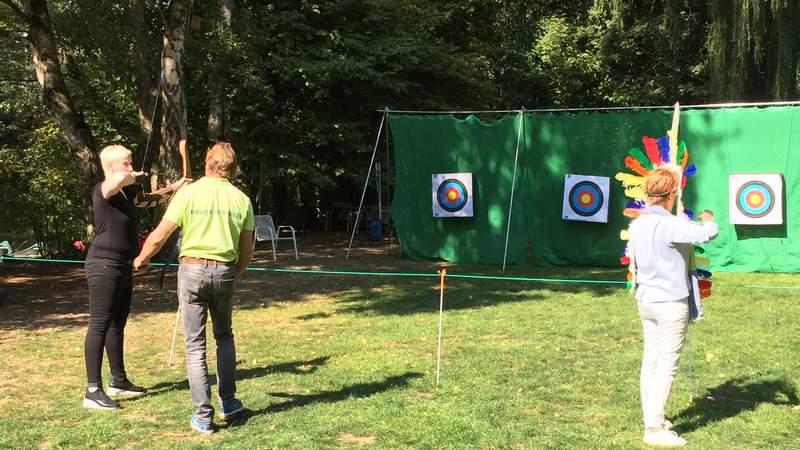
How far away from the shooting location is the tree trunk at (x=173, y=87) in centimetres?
945

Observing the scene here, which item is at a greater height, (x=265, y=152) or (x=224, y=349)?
(x=265, y=152)

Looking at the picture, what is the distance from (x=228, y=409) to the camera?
12.8ft

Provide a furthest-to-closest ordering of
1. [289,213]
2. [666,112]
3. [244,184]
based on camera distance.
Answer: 1. [289,213]
2. [244,184]
3. [666,112]

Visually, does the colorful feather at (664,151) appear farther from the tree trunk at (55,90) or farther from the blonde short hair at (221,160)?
the tree trunk at (55,90)

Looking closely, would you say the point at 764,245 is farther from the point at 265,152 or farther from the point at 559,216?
the point at 265,152

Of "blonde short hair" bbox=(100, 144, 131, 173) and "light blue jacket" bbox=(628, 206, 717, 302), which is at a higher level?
"blonde short hair" bbox=(100, 144, 131, 173)

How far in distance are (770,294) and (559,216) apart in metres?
3.52

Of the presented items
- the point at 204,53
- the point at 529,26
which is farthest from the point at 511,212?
the point at 529,26

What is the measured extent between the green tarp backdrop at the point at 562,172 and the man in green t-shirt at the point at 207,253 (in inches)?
306

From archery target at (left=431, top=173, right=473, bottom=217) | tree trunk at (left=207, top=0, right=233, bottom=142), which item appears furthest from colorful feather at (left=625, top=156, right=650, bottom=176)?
tree trunk at (left=207, top=0, right=233, bottom=142)

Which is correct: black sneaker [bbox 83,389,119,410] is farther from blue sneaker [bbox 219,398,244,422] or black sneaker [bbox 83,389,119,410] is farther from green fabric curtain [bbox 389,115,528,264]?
green fabric curtain [bbox 389,115,528,264]

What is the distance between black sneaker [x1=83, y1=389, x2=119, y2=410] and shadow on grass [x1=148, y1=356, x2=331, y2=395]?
0.34m

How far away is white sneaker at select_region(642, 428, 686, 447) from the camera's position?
352 cm

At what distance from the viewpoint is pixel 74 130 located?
30.9ft
